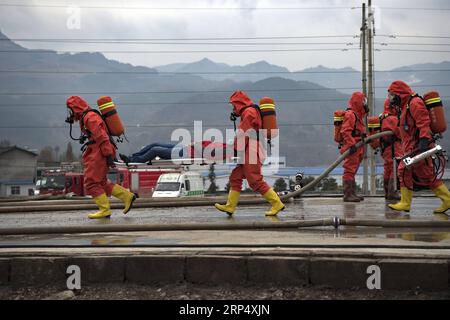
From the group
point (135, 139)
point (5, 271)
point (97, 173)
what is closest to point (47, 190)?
point (97, 173)

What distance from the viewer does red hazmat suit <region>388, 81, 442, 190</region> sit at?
8031mm

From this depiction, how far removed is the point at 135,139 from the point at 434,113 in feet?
599

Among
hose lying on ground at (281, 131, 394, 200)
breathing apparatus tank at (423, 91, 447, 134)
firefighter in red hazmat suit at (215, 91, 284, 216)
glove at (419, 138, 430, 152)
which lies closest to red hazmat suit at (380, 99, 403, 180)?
hose lying on ground at (281, 131, 394, 200)

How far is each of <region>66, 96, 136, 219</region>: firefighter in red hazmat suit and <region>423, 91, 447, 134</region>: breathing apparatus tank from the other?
14.7ft

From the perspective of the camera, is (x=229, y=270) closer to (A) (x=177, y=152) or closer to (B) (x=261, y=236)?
(B) (x=261, y=236)

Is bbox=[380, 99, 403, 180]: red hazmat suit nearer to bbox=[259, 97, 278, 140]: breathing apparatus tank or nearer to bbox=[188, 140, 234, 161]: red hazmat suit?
bbox=[259, 97, 278, 140]: breathing apparatus tank

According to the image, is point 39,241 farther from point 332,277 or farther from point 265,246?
point 332,277

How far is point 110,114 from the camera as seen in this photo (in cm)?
888

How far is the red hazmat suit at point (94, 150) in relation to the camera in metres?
8.66

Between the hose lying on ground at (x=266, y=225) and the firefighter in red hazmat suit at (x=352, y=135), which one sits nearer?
the hose lying on ground at (x=266, y=225)

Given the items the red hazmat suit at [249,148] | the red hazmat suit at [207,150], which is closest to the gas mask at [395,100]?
the red hazmat suit at [249,148]

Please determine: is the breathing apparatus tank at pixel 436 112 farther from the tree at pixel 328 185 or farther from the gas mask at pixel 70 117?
the tree at pixel 328 185

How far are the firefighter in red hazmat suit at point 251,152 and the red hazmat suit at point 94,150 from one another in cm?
188

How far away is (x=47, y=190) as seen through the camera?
42312mm
